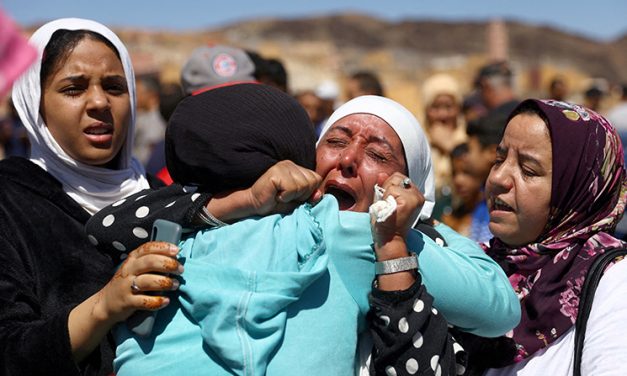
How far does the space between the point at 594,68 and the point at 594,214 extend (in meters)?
56.9

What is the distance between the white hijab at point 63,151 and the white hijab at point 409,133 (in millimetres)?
882

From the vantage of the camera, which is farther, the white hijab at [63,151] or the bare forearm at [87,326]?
the white hijab at [63,151]

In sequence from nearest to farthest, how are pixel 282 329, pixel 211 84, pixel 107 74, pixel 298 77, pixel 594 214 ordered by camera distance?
pixel 282 329 → pixel 594 214 → pixel 107 74 → pixel 211 84 → pixel 298 77

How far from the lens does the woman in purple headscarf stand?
2279mm

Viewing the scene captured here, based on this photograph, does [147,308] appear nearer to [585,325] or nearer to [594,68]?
[585,325]

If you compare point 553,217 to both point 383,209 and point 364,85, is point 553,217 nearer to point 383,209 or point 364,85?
point 383,209

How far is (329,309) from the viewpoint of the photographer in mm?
1946

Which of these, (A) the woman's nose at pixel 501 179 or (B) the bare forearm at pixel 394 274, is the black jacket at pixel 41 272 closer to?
(B) the bare forearm at pixel 394 274

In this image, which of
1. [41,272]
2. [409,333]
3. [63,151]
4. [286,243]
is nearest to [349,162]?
[286,243]

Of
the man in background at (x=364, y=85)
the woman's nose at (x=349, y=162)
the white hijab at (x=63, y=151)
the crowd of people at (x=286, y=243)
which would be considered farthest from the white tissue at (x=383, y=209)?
the man in background at (x=364, y=85)

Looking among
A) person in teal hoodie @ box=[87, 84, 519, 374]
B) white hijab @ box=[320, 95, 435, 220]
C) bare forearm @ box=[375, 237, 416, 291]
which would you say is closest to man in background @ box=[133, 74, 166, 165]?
white hijab @ box=[320, 95, 435, 220]

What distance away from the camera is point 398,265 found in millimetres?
1925

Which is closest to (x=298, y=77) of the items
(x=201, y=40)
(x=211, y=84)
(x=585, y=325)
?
(x=201, y=40)

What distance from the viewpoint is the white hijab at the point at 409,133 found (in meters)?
2.29
